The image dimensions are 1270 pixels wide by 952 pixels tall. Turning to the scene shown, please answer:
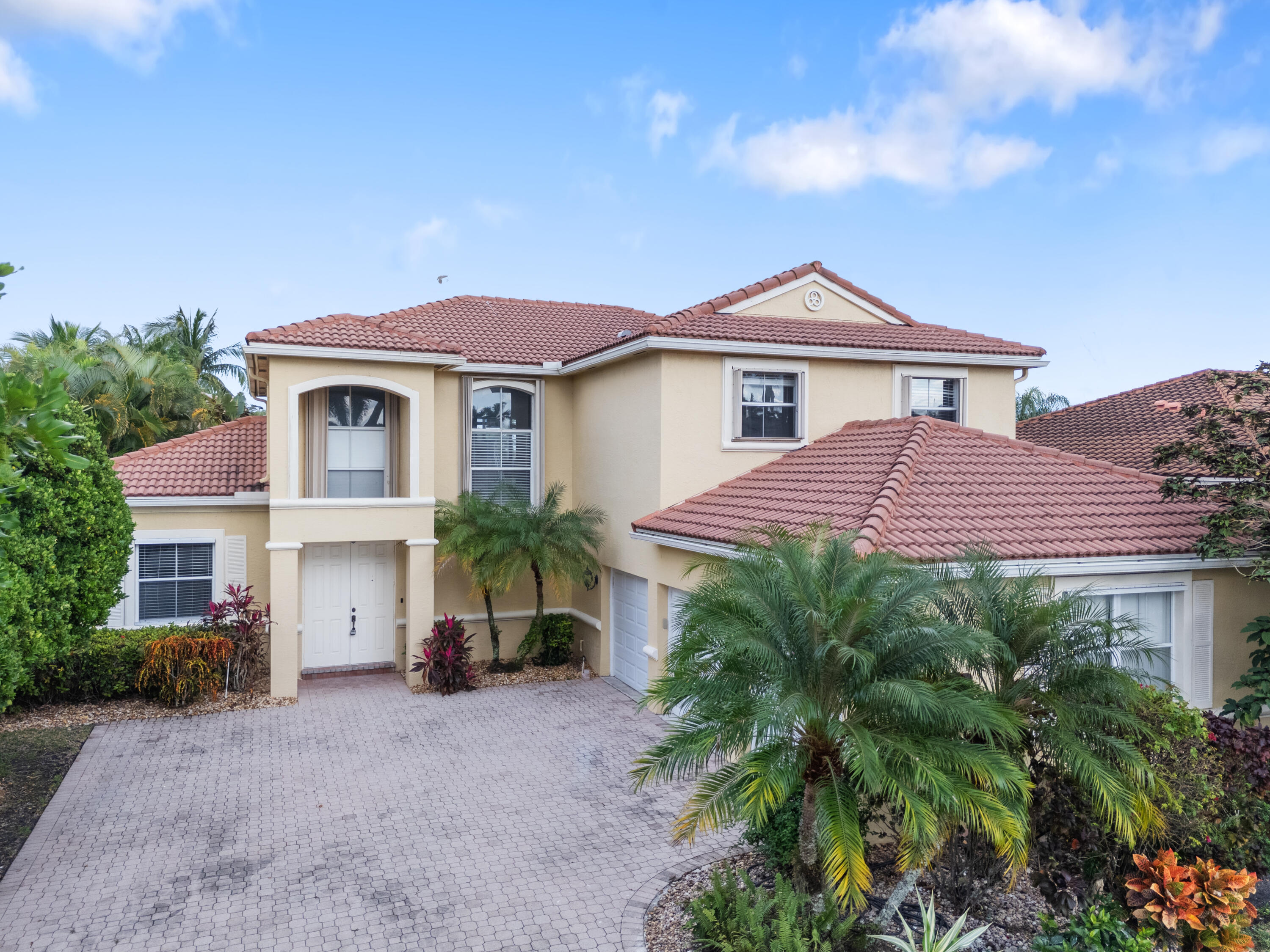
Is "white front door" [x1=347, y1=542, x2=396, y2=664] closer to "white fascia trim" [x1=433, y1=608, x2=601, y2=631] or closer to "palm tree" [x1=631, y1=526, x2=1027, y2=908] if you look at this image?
"white fascia trim" [x1=433, y1=608, x2=601, y2=631]

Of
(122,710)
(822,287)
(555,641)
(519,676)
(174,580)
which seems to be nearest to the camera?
(122,710)

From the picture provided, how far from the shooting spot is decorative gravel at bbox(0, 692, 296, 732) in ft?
45.1

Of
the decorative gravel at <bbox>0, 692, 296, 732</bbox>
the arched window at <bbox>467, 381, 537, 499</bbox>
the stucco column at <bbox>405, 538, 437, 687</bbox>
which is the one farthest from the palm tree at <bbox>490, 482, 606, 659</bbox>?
the decorative gravel at <bbox>0, 692, 296, 732</bbox>

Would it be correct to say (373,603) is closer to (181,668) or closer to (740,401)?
(181,668)

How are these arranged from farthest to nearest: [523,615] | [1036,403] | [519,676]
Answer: [1036,403] → [523,615] → [519,676]

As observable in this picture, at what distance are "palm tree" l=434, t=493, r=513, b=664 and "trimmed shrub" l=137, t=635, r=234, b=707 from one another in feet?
14.1

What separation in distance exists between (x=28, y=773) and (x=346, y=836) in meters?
5.27

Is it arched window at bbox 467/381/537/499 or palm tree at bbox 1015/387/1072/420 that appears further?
palm tree at bbox 1015/387/1072/420

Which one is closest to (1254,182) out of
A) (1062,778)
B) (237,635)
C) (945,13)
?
(945,13)

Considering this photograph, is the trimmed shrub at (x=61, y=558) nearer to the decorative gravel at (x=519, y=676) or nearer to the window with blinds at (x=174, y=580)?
→ the window with blinds at (x=174, y=580)

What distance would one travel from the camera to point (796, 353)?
51.0 feet

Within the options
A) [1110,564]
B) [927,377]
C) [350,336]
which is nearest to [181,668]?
[350,336]

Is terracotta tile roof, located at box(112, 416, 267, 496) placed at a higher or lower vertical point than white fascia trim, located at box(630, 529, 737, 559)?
higher

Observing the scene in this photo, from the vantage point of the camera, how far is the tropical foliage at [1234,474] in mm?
10789
